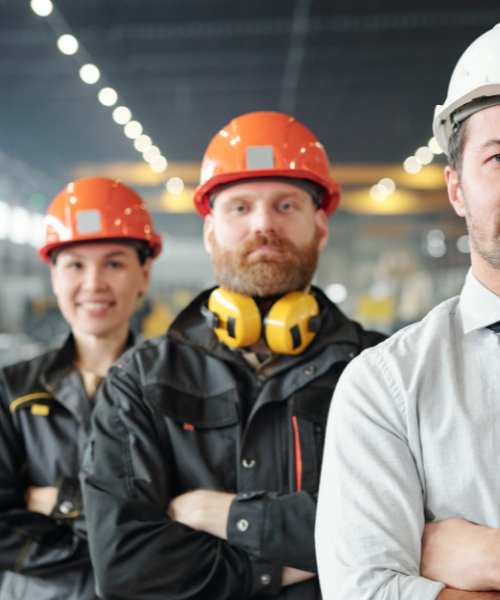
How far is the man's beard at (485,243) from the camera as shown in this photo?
126cm

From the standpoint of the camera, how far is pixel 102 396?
1.83m

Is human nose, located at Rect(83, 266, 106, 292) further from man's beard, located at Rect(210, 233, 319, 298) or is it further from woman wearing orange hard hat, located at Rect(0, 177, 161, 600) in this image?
man's beard, located at Rect(210, 233, 319, 298)

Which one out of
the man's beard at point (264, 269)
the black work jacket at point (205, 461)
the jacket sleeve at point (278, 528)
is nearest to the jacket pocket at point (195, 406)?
the black work jacket at point (205, 461)

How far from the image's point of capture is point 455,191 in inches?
57.0

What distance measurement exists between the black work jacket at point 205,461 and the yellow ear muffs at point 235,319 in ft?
0.18

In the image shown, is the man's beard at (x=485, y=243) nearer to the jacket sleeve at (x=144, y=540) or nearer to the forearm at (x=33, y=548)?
the jacket sleeve at (x=144, y=540)

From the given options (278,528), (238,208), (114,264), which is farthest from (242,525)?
(114,264)

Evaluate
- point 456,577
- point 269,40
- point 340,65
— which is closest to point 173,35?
point 269,40

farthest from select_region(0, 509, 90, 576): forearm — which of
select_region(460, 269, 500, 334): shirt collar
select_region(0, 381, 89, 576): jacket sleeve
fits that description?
select_region(460, 269, 500, 334): shirt collar

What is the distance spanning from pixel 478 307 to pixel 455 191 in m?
0.32

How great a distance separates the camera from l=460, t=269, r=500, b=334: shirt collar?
128cm

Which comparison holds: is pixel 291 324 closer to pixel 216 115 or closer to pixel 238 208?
pixel 238 208

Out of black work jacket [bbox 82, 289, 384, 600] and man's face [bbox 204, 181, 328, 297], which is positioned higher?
man's face [bbox 204, 181, 328, 297]

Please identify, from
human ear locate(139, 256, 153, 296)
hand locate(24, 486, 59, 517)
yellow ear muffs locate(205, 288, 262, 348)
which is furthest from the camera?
human ear locate(139, 256, 153, 296)
